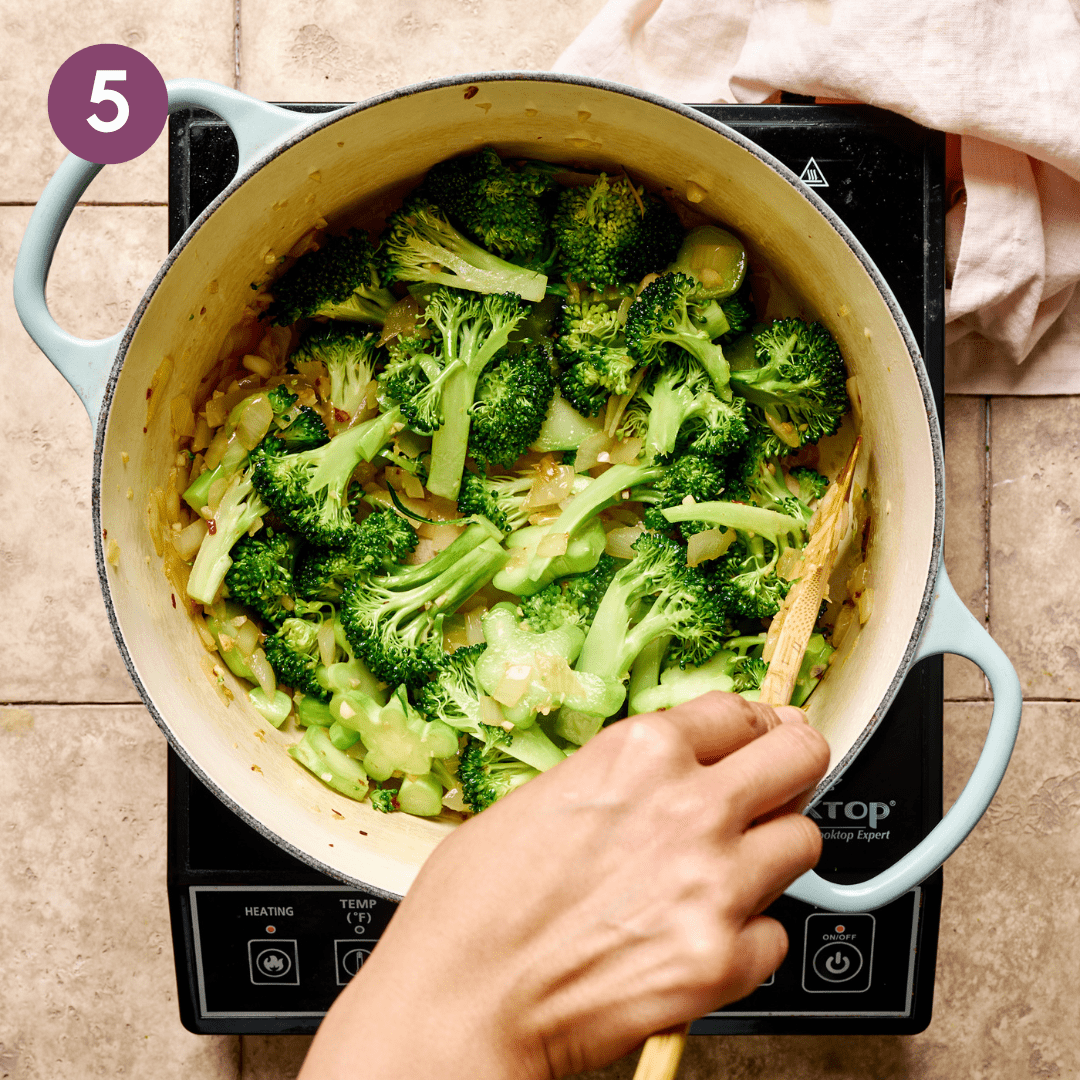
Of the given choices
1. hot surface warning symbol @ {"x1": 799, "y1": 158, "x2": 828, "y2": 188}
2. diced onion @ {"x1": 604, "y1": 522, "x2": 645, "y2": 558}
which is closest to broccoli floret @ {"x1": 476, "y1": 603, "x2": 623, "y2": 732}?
diced onion @ {"x1": 604, "y1": 522, "x2": 645, "y2": 558}

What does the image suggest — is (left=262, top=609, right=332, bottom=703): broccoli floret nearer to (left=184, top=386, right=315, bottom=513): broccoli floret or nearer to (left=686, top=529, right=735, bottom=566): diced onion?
(left=184, top=386, right=315, bottom=513): broccoli floret

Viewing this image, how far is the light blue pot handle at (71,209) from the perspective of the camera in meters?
0.92

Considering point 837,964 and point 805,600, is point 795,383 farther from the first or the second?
point 837,964

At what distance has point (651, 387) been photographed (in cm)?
115

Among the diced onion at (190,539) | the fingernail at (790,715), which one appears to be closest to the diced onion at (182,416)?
the diced onion at (190,539)

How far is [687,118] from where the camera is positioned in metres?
0.90

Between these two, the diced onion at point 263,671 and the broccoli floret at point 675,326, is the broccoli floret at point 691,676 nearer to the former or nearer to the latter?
the broccoli floret at point 675,326

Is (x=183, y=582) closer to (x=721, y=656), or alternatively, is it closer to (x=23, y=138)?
(x=721, y=656)

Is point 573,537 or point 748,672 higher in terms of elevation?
point 573,537

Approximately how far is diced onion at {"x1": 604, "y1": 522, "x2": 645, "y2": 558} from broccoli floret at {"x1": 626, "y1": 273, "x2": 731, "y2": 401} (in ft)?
0.69

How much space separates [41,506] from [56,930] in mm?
686

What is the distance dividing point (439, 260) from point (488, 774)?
65cm

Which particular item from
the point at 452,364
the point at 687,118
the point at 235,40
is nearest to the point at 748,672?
the point at 452,364

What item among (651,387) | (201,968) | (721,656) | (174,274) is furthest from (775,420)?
(201,968)
